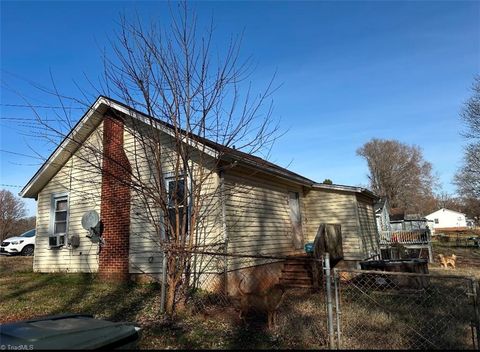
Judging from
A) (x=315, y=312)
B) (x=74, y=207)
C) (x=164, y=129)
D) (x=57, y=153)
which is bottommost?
(x=315, y=312)

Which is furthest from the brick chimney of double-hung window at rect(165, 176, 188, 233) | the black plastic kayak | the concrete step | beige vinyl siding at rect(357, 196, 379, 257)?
beige vinyl siding at rect(357, 196, 379, 257)

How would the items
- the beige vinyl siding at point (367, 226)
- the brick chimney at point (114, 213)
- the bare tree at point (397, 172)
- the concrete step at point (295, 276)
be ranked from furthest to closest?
1. the bare tree at point (397, 172)
2. the beige vinyl siding at point (367, 226)
3. the brick chimney at point (114, 213)
4. the concrete step at point (295, 276)

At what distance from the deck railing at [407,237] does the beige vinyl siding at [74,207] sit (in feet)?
50.1

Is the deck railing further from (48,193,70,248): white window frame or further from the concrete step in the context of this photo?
(48,193,70,248): white window frame

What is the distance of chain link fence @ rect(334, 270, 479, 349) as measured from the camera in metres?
5.13

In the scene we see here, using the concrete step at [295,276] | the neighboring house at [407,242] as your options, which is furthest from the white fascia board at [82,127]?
the neighboring house at [407,242]

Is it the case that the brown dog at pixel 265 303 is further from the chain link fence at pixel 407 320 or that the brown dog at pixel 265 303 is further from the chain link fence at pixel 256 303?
the chain link fence at pixel 407 320

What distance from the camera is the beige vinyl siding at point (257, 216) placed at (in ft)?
34.3

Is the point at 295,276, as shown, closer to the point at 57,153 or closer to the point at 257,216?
the point at 257,216

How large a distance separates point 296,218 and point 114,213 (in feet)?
21.9

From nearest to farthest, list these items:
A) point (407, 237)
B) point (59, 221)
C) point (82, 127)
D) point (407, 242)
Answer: point (82, 127) < point (59, 221) < point (407, 242) < point (407, 237)

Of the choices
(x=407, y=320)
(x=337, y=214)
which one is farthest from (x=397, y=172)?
(x=407, y=320)

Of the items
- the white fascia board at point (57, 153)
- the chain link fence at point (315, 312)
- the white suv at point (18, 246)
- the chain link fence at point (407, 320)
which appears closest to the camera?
the chain link fence at point (407, 320)

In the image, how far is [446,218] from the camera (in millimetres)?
94000
